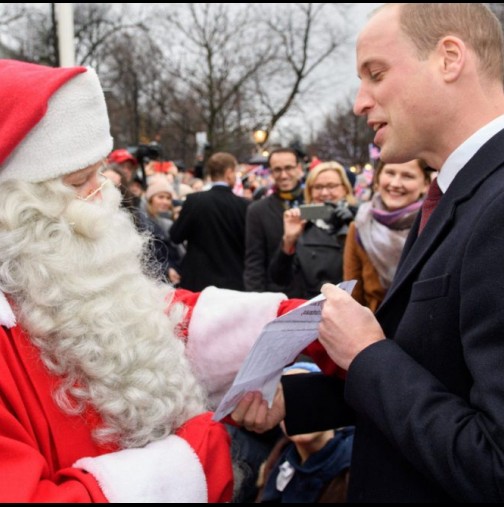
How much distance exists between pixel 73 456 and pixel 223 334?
1.77ft

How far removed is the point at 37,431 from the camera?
1223 mm

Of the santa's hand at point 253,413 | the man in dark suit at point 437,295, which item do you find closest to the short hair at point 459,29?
the man in dark suit at point 437,295

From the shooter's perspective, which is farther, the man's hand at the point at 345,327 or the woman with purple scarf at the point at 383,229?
the woman with purple scarf at the point at 383,229

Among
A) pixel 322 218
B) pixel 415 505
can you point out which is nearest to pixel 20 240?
pixel 415 505

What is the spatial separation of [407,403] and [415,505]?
0.32 m

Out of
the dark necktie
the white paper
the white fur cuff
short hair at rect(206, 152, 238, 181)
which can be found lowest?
short hair at rect(206, 152, 238, 181)

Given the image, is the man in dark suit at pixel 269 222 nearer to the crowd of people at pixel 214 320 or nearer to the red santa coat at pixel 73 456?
the crowd of people at pixel 214 320

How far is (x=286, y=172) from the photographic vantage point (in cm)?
452

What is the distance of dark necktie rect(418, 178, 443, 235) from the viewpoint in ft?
4.98

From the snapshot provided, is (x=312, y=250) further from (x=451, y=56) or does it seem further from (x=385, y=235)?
(x=451, y=56)

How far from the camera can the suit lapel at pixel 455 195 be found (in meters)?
1.27

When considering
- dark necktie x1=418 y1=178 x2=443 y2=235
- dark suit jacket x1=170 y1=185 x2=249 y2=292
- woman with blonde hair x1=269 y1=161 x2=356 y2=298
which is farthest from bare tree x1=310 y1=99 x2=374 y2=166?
dark necktie x1=418 y1=178 x2=443 y2=235

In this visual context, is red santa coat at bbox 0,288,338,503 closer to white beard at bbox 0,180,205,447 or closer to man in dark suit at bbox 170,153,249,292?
white beard at bbox 0,180,205,447

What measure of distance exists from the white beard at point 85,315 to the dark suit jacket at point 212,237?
378 cm
